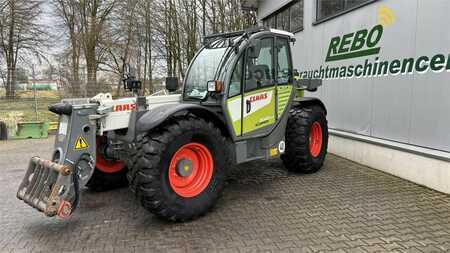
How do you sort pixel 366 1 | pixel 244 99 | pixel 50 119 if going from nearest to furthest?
pixel 244 99
pixel 366 1
pixel 50 119

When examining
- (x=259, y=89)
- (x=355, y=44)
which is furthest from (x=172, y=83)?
(x=355, y=44)

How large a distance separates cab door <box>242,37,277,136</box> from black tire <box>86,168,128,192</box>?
1.97m

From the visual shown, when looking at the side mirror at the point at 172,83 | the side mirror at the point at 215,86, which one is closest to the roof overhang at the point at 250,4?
the side mirror at the point at 172,83

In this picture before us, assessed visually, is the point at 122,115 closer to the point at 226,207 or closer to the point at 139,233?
the point at 139,233

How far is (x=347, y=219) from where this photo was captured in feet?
13.7

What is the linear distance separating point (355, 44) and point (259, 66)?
2.89m

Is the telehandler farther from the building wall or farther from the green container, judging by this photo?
the green container

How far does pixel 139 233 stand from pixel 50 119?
10.5 meters

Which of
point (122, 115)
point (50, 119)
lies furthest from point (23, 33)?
point (122, 115)

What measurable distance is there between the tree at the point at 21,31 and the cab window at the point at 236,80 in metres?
19.1

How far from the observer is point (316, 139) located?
6418mm

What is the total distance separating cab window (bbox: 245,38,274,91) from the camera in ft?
16.0

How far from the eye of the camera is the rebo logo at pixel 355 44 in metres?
6.36

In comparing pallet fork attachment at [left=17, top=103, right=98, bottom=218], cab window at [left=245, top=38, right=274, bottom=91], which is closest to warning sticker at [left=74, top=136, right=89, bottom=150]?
pallet fork attachment at [left=17, top=103, right=98, bottom=218]
